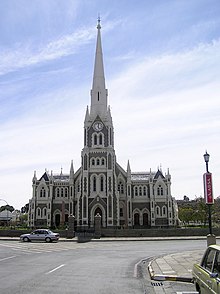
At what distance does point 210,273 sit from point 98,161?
195ft

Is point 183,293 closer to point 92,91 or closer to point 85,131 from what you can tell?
point 85,131

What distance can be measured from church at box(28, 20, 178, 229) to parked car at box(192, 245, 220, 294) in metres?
55.4

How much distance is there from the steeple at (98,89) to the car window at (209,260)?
6276 cm

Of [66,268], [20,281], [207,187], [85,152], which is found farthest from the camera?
[85,152]

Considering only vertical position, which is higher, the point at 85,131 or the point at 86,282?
the point at 85,131

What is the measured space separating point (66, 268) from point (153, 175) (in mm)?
57126

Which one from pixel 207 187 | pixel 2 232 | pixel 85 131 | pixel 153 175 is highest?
pixel 85 131

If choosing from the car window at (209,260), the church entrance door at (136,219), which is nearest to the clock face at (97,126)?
the church entrance door at (136,219)

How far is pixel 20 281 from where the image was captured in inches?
453

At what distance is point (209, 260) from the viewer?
23.6ft

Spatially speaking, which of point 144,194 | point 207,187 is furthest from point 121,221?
point 207,187

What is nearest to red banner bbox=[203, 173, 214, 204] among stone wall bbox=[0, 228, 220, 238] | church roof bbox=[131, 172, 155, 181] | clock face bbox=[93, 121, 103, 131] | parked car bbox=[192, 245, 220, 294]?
parked car bbox=[192, 245, 220, 294]

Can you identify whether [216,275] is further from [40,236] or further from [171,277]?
[40,236]

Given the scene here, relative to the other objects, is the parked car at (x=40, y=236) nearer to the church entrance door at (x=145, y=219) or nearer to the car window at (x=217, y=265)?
the car window at (x=217, y=265)
